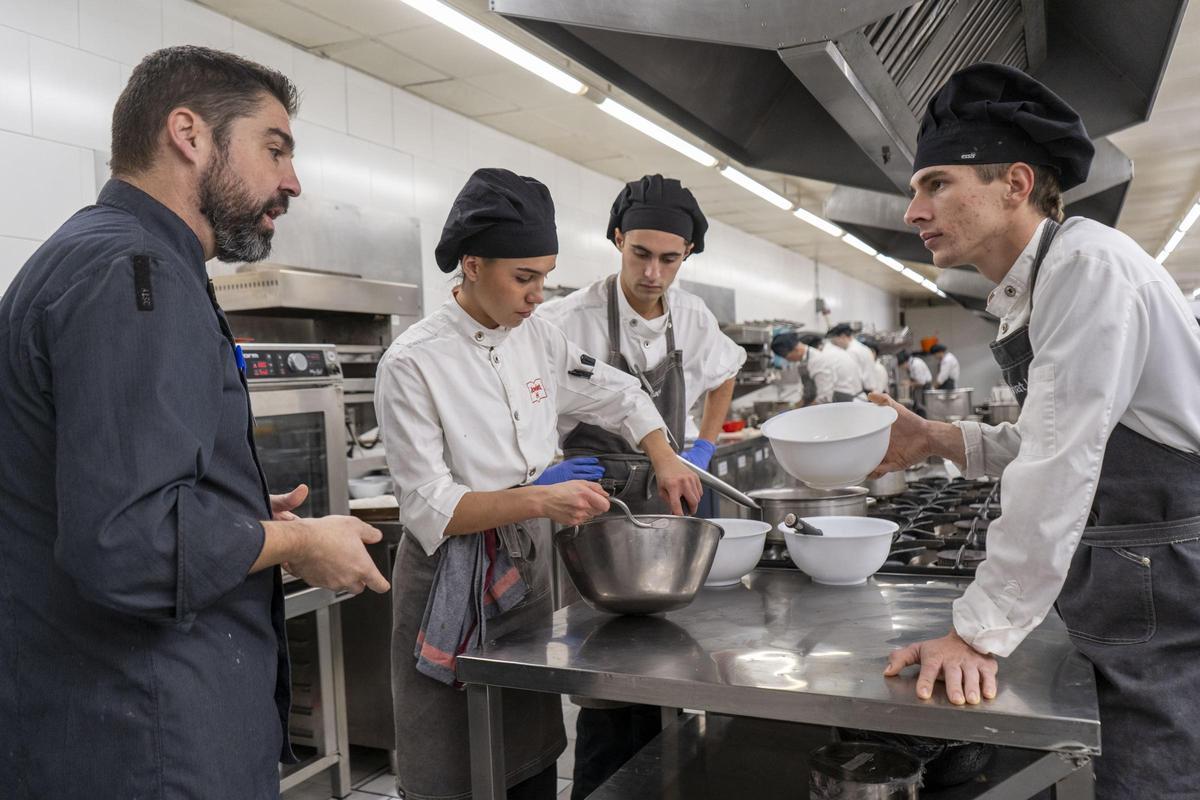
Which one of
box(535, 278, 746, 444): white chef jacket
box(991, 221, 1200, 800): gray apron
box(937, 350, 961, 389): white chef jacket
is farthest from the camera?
box(937, 350, 961, 389): white chef jacket

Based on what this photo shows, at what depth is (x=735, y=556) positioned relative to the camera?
6.25 ft

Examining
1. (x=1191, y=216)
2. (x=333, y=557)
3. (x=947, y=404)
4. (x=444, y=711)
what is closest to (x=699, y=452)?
(x=444, y=711)

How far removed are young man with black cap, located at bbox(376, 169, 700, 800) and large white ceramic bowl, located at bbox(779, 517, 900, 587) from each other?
1.59 feet

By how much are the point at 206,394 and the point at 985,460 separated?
58.4 inches

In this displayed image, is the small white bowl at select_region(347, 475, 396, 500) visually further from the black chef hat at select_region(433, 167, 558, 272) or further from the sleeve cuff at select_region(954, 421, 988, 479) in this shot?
the sleeve cuff at select_region(954, 421, 988, 479)

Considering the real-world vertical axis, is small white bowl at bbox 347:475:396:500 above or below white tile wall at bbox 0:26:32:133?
below

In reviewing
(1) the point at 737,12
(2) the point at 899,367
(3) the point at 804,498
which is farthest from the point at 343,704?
(2) the point at 899,367

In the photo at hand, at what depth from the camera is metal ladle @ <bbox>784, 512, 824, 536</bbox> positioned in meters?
1.88

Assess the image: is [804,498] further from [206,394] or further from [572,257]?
[572,257]

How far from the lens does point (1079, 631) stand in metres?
1.38

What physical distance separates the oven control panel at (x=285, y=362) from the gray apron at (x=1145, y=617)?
2331 millimetres

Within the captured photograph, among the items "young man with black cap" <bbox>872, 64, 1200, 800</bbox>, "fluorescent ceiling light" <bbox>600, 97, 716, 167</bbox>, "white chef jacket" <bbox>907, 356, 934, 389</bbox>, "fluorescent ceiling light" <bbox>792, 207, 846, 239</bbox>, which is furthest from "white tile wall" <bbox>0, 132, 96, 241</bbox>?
"white chef jacket" <bbox>907, 356, 934, 389</bbox>

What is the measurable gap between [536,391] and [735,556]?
0.57 m

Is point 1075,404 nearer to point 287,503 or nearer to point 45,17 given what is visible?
point 287,503
